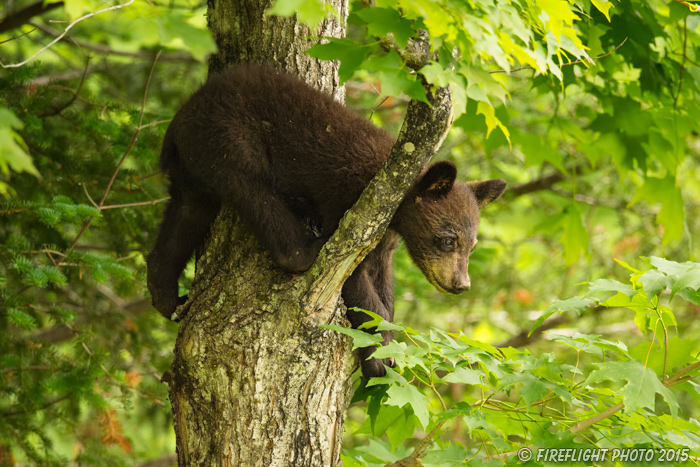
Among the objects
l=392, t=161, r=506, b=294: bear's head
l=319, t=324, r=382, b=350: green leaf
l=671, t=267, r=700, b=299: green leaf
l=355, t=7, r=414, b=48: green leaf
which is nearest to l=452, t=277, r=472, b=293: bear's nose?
l=392, t=161, r=506, b=294: bear's head

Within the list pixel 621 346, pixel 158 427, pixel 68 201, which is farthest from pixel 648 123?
pixel 158 427

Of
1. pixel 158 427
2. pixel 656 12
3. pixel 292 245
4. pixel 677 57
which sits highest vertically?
pixel 656 12

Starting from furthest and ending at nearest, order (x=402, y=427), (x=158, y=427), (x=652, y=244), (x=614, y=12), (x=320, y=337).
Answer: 1. (x=652, y=244)
2. (x=158, y=427)
3. (x=614, y=12)
4. (x=402, y=427)
5. (x=320, y=337)

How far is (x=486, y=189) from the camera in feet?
13.3

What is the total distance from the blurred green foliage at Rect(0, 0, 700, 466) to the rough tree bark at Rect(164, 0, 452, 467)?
391 millimetres

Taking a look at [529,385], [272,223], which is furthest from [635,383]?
[272,223]

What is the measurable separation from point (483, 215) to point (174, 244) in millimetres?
3774

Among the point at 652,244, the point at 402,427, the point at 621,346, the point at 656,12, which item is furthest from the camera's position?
the point at 652,244

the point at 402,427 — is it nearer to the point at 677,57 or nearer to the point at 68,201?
the point at 68,201

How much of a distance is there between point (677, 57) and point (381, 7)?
3.13 metres

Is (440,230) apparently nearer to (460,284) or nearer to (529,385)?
(460,284)

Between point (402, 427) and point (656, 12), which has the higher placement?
point (656, 12)

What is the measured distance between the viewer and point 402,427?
10.8 feet

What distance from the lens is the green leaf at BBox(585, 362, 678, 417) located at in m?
2.34
